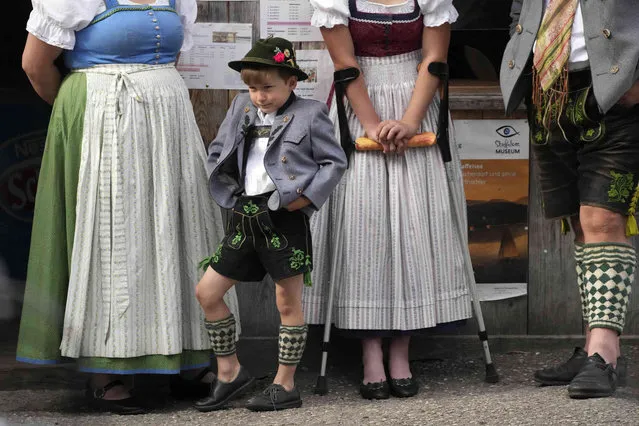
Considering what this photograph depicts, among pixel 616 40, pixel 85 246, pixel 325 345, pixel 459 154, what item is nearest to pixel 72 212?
pixel 85 246

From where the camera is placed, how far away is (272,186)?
535 cm

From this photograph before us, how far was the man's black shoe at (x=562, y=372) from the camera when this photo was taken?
5.76 meters

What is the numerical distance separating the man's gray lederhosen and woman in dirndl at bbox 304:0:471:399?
451 mm

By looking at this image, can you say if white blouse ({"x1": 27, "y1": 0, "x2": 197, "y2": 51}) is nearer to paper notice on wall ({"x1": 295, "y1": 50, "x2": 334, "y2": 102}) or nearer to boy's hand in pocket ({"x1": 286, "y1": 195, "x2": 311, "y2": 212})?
paper notice on wall ({"x1": 295, "y1": 50, "x2": 334, "y2": 102})

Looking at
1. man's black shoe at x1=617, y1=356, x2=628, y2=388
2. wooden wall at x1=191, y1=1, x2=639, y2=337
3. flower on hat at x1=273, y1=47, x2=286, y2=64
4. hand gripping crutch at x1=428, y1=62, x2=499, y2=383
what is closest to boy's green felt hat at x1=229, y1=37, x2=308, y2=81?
flower on hat at x1=273, y1=47, x2=286, y2=64

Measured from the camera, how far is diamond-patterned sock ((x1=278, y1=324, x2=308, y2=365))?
18.0 ft

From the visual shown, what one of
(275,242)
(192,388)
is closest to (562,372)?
(275,242)

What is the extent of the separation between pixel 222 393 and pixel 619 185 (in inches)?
77.3

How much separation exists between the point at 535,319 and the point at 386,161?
1.37m

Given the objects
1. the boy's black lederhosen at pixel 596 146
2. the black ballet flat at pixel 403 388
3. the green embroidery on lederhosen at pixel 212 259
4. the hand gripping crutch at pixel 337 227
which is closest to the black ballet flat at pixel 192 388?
the hand gripping crutch at pixel 337 227

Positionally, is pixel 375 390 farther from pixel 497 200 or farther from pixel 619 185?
pixel 619 185

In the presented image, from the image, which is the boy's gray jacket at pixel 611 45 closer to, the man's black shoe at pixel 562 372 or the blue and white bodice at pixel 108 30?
the man's black shoe at pixel 562 372

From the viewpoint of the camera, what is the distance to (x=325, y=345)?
5.84 m

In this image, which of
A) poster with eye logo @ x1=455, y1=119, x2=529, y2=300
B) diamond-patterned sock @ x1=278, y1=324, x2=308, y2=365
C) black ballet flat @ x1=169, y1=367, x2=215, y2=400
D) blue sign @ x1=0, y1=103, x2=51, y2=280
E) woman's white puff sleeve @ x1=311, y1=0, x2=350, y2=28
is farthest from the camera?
blue sign @ x1=0, y1=103, x2=51, y2=280
